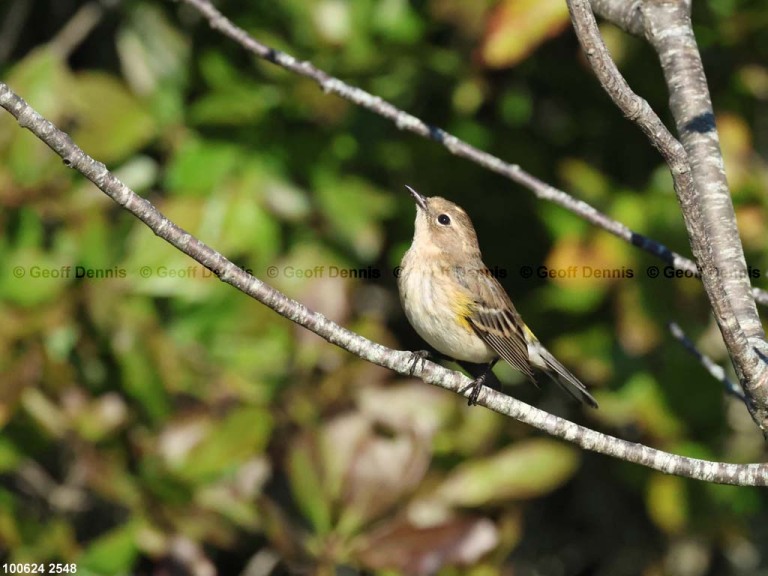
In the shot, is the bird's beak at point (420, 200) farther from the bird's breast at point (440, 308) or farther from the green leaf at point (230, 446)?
the green leaf at point (230, 446)

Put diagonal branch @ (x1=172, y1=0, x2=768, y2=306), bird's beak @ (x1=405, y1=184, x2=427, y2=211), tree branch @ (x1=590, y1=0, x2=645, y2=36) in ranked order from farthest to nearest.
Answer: bird's beak @ (x1=405, y1=184, x2=427, y2=211)
diagonal branch @ (x1=172, y1=0, x2=768, y2=306)
tree branch @ (x1=590, y1=0, x2=645, y2=36)

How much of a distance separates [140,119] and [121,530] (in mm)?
1876

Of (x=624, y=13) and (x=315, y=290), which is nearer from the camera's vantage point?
(x=624, y=13)

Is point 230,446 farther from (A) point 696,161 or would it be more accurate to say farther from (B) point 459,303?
(A) point 696,161

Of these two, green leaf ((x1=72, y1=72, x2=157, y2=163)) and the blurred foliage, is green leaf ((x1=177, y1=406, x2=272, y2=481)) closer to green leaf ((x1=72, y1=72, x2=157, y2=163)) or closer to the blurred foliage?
the blurred foliage

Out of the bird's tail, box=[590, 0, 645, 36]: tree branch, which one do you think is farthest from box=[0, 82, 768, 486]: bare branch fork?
the bird's tail

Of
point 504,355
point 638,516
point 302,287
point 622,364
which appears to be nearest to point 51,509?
point 302,287

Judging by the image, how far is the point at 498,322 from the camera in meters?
4.36

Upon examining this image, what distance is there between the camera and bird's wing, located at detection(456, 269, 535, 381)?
13.6 ft

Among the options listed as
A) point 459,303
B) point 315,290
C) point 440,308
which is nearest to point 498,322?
point 459,303

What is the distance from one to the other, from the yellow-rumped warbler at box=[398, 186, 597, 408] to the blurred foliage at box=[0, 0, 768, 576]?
10.5 inches

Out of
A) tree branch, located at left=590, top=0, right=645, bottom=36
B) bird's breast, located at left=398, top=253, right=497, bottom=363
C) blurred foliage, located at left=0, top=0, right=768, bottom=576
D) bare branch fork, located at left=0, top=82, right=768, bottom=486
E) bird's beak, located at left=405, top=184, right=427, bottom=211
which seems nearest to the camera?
bare branch fork, located at left=0, top=82, right=768, bottom=486

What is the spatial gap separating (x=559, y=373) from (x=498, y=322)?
37cm

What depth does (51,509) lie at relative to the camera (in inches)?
198
